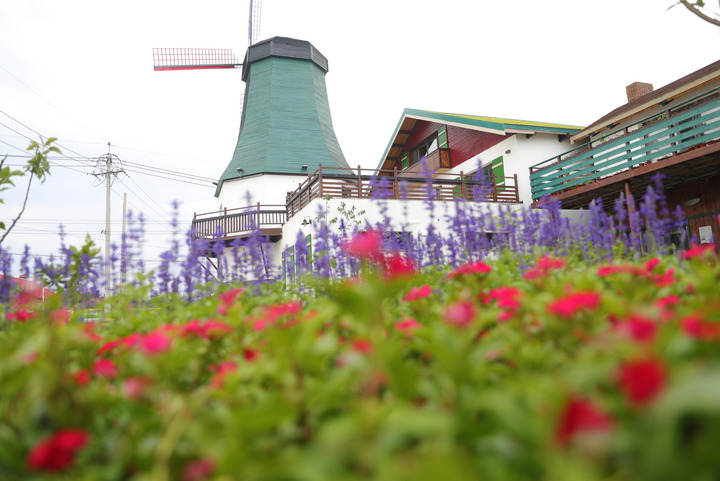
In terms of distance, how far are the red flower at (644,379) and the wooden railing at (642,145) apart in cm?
1362

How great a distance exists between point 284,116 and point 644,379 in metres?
27.1

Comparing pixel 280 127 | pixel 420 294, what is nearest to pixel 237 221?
pixel 280 127

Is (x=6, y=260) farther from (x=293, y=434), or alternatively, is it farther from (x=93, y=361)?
(x=293, y=434)

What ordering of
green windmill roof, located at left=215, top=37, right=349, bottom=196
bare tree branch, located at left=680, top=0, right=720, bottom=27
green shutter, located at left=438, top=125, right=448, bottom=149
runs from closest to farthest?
1. bare tree branch, located at left=680, top=0, right=720, bottom=27
2. green shutter, located at left=438, top=125, right=448, bottom=149
3. green windmill roof, located at left=215, top=37, right=349, bottom=196

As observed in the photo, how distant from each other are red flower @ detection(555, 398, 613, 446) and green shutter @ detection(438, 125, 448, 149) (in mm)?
21311

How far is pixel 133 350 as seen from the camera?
132cm

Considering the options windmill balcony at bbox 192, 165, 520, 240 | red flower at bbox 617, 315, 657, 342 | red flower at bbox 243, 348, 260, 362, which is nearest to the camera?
red flower at bbox 617, 315, 657, 342

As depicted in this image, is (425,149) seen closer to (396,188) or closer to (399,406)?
(396,188)

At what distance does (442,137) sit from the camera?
21.3m

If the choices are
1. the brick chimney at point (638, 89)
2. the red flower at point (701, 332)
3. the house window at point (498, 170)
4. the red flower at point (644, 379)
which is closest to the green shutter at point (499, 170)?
the house window at point (498, 170)

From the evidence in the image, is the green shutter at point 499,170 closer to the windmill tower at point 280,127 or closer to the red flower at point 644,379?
the windmill tower at point 280,127

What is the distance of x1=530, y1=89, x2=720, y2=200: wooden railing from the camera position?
11.4 meters

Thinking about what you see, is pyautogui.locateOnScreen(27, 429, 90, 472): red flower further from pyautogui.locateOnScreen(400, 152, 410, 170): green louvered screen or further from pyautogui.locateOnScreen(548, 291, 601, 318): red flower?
pyautogui.locateOnScreen(400, 152, 410, 170): green louvered screen

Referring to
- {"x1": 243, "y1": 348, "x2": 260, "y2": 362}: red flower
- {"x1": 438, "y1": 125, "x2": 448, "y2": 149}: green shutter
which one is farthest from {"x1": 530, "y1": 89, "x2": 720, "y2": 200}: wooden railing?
{"x1": 243, "y1": 348, "x2": 260, "y2": 362}: red flower
